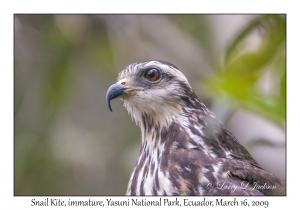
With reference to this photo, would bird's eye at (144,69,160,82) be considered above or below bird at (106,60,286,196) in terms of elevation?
above

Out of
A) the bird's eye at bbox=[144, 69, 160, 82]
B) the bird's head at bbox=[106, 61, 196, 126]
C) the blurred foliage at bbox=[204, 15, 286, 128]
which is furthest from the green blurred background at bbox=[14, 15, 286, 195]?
the blurred foliage at bbox=[204, 15, 286, 128]

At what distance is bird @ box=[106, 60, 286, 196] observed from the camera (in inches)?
145

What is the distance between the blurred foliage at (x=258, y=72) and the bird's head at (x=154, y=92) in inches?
29.8

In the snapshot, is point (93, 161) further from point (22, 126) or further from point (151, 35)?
point (151, 35)

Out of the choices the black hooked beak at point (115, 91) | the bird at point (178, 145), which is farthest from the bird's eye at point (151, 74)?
the black hooked beak at point (115, 91)

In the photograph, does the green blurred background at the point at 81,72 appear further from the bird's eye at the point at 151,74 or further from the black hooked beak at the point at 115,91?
the black hooked beak at the point at 115,91

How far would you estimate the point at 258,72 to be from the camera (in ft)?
10.4

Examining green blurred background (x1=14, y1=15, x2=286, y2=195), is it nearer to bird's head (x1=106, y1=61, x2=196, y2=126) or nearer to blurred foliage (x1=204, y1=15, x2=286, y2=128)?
bird's head (x1=106, y1=61, x2=196, y2=126)

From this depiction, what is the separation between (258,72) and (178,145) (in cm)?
104

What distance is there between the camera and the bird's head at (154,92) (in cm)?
420

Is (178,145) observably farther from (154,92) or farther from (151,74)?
(151,74)

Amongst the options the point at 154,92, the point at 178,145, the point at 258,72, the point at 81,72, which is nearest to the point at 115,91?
the point at 154,92

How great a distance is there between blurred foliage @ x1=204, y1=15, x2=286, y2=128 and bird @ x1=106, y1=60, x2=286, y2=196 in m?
0.73
